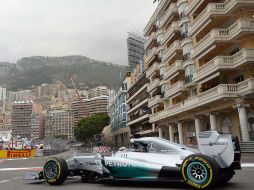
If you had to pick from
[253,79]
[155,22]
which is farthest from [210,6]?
[155,22]

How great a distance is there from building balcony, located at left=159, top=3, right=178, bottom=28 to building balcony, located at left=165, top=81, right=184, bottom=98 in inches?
366

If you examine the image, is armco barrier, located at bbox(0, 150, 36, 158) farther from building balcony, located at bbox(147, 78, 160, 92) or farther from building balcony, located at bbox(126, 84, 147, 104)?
building balcony, located at bbox(126, 84, 147, 104)

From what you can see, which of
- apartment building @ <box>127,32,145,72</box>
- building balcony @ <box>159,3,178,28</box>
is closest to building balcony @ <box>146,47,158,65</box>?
building balcony @ <box>159,3,178,28</box>

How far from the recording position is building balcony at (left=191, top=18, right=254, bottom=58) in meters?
27.4

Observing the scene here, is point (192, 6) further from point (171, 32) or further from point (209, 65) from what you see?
point (209, 65)

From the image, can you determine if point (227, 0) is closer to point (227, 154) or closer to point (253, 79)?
point (253, 79)

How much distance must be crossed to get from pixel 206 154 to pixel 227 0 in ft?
86.6

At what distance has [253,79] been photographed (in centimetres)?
2544

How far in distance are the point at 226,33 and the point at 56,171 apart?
25107 mm

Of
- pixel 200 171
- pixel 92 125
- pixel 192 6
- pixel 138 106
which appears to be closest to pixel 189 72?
pixel 192 6

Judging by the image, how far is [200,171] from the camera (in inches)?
261

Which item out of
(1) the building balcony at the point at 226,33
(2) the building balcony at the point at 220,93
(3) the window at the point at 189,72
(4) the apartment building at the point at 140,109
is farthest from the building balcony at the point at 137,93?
(1) the building balcony at the point at 226,33

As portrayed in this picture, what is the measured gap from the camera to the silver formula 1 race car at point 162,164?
6625mm

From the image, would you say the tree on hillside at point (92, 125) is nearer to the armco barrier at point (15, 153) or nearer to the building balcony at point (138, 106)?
the building balcony at point (138, 106)
